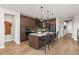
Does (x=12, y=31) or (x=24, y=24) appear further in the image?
→ (x=24, y=24)

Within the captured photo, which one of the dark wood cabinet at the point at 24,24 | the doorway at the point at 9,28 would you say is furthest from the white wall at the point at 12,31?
the dark wood cabinet at the point at 24,24

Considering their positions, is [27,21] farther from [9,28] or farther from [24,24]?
[9,28]

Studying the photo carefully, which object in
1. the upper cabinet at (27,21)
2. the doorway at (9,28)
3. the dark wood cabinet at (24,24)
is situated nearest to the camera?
the doorway at (9,28)

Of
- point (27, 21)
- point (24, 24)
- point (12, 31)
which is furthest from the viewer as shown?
point (27, 21)

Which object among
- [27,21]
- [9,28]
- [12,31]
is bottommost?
[12,31]

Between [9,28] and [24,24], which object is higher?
[24,24]

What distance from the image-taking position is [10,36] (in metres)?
7.74

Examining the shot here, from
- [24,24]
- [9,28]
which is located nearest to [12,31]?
[9,28]

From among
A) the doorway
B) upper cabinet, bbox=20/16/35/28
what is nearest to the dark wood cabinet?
upper cabinet, bbox=20/16/35/28

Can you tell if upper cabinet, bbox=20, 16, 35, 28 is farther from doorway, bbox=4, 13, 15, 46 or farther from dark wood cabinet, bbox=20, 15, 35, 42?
doorway, bbox=4, 13, 15, 46

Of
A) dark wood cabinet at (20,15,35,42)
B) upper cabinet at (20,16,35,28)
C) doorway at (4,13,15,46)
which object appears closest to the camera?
doorway at (4,13,15,46)

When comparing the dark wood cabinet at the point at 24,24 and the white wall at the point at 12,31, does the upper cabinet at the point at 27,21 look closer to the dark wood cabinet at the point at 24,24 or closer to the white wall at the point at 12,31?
the dark wood cabinet at the point at 24,24
